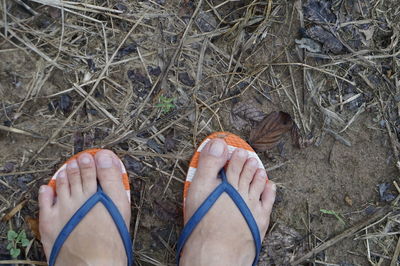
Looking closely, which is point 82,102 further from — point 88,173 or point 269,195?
point 269,195

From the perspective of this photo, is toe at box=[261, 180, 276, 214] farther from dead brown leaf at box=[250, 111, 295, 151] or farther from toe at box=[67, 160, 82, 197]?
toe at box=[67, 160, 82, 197]

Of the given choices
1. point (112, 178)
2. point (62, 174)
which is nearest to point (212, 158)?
point (112, 178)

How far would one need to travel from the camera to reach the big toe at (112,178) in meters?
1.85

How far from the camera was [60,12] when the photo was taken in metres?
1.80

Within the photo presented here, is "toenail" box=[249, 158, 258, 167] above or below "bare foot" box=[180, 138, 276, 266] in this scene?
above

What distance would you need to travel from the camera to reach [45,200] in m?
1.84

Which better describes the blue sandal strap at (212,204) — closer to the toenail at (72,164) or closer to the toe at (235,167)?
the toe at (235,167)

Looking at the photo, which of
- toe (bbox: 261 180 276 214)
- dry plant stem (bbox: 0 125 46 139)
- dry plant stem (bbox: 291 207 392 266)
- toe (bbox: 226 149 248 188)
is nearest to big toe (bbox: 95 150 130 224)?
dry plant stem (bbox: 0 125 46 139)

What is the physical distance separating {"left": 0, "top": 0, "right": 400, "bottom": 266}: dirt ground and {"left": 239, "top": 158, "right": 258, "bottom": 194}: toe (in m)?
0.07

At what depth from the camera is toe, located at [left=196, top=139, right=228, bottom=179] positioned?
75.0 inches

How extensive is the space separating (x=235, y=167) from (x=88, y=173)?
26.5 inches

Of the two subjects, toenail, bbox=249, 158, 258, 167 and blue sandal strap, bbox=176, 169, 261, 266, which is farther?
toenail, bbox=249, 158, 258, 167

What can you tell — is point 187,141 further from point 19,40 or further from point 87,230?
point 19,40

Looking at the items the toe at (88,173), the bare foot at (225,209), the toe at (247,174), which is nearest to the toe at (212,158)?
the bare foot at (225,209)
